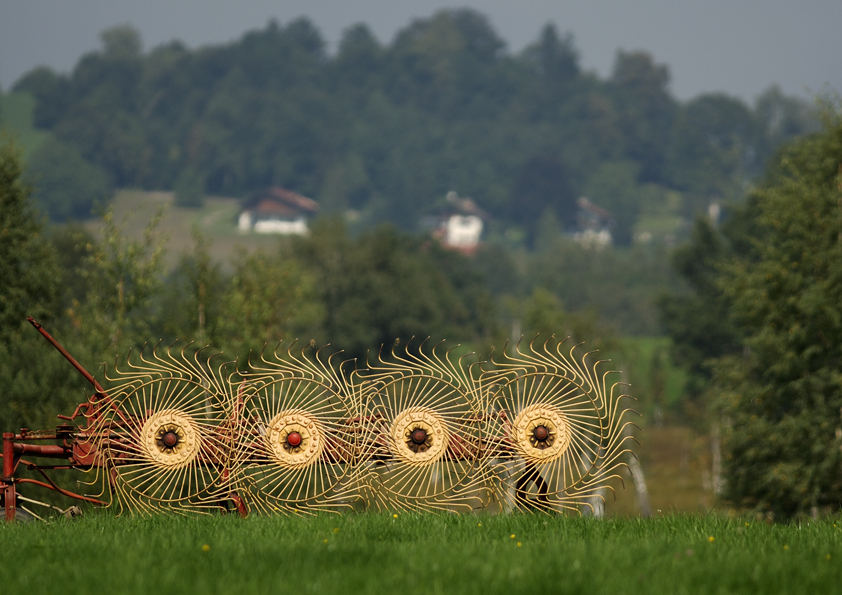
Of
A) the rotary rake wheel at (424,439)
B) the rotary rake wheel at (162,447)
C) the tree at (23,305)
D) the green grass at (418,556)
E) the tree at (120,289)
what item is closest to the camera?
the green grass at (418,556)

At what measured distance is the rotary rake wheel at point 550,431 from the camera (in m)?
14.9

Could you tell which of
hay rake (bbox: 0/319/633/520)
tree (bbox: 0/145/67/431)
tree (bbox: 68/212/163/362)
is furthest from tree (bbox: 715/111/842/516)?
hay rake (bbox: 0/319/633/520)

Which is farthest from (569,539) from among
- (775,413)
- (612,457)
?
(775,413)

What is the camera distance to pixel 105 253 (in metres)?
37.1

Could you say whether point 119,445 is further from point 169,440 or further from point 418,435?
point 418,435

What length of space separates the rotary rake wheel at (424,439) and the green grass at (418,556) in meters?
1.24

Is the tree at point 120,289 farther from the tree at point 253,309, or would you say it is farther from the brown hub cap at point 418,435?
the brown hub cap at point 418,435

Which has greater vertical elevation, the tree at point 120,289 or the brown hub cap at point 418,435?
the tree at point 120,289

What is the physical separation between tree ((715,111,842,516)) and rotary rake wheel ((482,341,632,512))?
71.4 feet

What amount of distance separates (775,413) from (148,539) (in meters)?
31.2

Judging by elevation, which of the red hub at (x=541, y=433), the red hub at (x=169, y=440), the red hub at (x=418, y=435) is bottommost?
the red hub at (x=169, y=440)

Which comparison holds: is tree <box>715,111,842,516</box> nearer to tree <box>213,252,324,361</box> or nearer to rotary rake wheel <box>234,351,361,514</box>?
tree <box>213,252,324,361</box>

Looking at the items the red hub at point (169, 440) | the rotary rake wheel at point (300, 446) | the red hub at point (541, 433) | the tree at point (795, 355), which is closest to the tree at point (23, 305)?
the red hub at point (169, 440)

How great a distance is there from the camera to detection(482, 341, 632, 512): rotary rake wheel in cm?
1490
